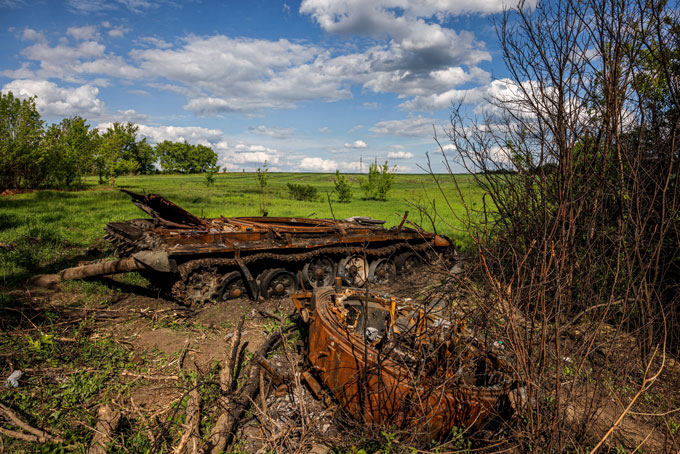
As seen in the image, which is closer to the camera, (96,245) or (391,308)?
(391,308)

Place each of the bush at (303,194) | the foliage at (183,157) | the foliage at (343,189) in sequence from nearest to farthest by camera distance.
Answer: the foliage at (343,189)
the bush at (303,194)
the foliage at (183,157)

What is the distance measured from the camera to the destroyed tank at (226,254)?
7141mm

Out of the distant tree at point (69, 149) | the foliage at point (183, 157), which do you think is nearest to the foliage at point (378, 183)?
the distant tree at point (69, 149)

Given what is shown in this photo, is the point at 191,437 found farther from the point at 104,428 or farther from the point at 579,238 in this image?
the point at 579,238

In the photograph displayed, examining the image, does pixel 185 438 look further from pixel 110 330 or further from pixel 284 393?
pixel 110 330

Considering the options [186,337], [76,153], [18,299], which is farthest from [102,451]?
[76,153]

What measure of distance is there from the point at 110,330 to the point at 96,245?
7192 millimetres

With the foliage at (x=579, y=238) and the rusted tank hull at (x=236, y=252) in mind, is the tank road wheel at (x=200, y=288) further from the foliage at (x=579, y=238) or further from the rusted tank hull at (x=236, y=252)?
the foliage at (x=579, y=238)

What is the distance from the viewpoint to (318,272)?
9070 mm

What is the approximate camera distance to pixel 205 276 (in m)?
7.54

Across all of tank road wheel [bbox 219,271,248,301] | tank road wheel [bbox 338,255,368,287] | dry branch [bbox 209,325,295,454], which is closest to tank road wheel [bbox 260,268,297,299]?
tank road wheel [bbox 219,271,248,301]

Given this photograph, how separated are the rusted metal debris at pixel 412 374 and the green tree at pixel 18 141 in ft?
108

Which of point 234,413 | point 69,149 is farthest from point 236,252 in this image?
point 69,149

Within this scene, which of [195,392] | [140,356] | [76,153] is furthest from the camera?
[76,153]
